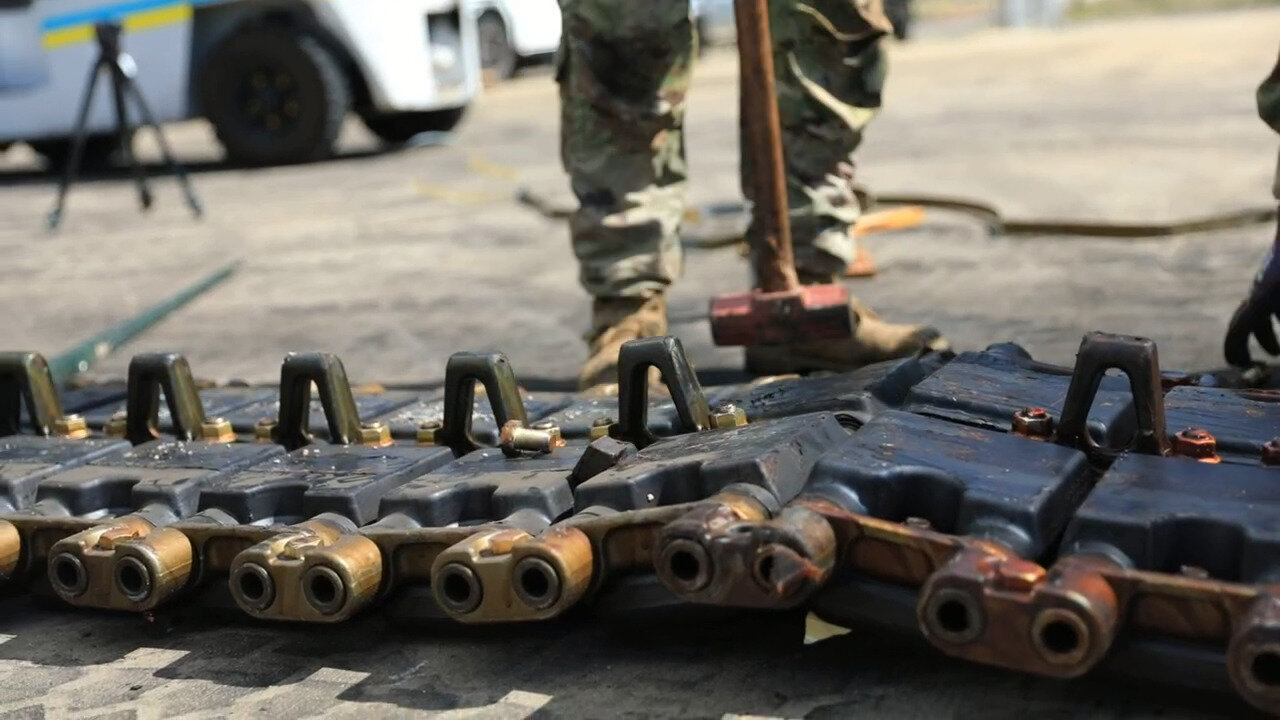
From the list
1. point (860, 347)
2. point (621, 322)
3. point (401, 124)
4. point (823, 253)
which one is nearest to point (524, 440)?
point (621, 322)

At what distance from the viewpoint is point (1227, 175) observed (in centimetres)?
606

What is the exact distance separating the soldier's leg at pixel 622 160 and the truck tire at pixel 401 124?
6983 mm

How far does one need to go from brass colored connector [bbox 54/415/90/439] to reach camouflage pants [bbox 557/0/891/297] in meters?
1.12

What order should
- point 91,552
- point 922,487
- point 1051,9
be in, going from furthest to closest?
point 1051,9 → point 91,552 → point 922,487

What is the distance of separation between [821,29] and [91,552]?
6.49 ft

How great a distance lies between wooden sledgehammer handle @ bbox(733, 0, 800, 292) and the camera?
291cm

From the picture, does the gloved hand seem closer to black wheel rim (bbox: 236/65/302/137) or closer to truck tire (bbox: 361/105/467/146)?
black wheel rim (bbox: 236/65/302/137)

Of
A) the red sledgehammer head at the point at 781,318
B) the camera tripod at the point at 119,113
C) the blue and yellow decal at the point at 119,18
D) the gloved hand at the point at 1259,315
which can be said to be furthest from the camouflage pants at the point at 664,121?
the blue and yellow decal at the point at 119,18

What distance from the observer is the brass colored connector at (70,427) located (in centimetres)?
264

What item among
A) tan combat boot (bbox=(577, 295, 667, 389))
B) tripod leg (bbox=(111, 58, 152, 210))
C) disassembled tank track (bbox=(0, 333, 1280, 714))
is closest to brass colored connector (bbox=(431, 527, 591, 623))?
disassembled tank track (bbox=(0, 333, 1280, 714))

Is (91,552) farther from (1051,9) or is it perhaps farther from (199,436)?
(1051,9)

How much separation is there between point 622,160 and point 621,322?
35 centimetres

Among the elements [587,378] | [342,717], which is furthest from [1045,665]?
[587,378]

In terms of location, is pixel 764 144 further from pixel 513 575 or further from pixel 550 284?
pixel 550 284
